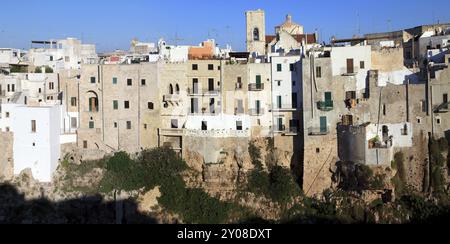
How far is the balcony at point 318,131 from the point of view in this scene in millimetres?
31286

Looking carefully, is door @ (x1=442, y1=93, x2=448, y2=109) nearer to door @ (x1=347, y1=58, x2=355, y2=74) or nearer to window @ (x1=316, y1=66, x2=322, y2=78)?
door @ (x1=347, y1=58, x2=355, y2=74)

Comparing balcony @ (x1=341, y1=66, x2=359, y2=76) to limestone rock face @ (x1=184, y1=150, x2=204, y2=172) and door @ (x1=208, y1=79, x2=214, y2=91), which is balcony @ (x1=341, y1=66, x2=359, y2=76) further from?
limestone rock face @ (x1=184, y1=150, x2=204, y2=172)

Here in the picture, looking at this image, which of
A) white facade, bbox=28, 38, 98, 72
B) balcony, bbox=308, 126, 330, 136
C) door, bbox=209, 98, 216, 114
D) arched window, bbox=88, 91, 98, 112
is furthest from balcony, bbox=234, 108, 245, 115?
white facade, bbox=28, 38, 98, 72

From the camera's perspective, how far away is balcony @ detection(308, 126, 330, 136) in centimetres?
3129

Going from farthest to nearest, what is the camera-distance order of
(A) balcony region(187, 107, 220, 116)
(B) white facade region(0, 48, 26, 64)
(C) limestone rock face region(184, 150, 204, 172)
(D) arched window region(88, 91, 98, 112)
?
(B) white facade region(0, 48, 26, 64) → (D) arched window region(88, 91, 98, 112) → (A) balcony region(187, 107, 220, 116) → (C) limestone rock face region(184, 150, 204, 172)

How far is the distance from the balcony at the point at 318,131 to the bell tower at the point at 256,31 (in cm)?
1039

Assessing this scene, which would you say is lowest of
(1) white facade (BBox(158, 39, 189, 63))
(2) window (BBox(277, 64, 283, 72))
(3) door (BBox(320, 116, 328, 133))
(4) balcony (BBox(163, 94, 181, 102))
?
(3) door (BBox(320, 116, 328, 133))

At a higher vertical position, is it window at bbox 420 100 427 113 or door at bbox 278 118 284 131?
window at bbox 420 100 427 113

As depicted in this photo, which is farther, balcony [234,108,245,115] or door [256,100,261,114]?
balcony [234,108,245,115]

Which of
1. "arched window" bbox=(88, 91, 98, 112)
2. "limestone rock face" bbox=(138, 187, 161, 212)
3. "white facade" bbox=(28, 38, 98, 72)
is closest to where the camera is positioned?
"limestone rock face" bbox=(138, 187, 161, 212)

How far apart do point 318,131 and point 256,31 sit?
1177cm

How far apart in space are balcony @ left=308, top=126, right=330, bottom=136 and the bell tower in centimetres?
1039
